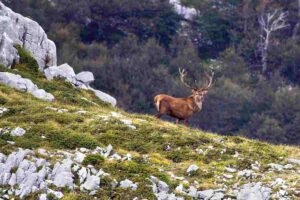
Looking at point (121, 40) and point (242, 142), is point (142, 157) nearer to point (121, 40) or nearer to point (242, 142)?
point (242, 142)

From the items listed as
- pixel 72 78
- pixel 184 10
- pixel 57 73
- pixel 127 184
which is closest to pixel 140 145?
pixel 127 184

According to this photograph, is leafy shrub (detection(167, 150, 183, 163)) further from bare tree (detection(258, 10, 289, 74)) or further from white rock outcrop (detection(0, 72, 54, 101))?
bare tree (detection(258, 10, 289, 74))

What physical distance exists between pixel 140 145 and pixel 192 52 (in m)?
70.2

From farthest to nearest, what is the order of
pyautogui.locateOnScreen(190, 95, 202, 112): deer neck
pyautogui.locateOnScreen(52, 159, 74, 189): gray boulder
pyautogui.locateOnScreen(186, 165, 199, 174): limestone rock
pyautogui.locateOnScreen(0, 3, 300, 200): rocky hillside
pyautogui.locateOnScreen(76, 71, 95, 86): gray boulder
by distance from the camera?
pyautogui.locateOnScreen(76, 71, 95, 86): gray boulder → pyautogui.locateOnScreen(190, 95, 202, 112): deer neck → pyautogui.locateOnScreen(186, 165, 199, 174): limestone rock → pyautogui.locateOnScreen(52, 159, 74, 189): gray boulder → pyautogui.locateOnScreen(0, 3, 300, 200): rocky hillside

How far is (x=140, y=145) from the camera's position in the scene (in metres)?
21.2

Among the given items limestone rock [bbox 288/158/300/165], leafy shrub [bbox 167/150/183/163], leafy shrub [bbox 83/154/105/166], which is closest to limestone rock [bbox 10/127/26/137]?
leafy shrub [bbox 83/154/105/166]

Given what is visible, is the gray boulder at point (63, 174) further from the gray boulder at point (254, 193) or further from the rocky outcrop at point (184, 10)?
the rocky outcrop at point (184, 10)

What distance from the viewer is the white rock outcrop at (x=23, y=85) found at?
25984mm

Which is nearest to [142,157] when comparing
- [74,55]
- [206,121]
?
[206,121]

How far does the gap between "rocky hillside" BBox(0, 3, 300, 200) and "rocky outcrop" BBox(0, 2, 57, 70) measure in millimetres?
4262

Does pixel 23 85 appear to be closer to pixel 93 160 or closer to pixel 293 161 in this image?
pixel 93 160

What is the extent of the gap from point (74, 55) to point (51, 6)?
1071 cm

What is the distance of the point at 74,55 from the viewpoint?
86.8 m

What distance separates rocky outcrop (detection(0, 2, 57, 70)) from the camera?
2942cm
